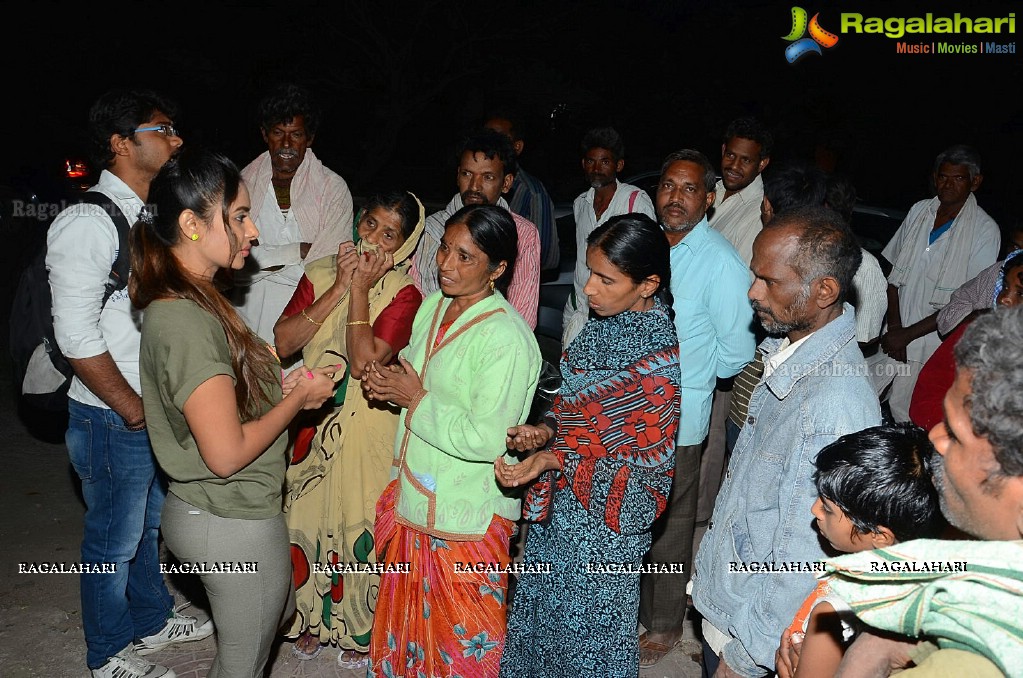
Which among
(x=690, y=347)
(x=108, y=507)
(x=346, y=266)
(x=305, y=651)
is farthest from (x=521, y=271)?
(x=108, y=507)

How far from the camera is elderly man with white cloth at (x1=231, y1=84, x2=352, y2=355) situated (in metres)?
3.88

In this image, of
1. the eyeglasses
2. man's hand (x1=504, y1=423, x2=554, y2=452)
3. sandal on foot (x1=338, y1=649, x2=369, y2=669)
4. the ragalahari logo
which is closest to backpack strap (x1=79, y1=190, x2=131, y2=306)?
the eyeglasses

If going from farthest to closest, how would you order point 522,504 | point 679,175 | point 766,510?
point 679,175
point 522,504
point 766,510

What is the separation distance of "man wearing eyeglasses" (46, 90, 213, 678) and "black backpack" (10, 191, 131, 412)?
0.03 m

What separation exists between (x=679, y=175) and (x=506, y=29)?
1428cm

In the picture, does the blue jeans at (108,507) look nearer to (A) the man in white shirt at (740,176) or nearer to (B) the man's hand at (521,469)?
(B) the man's hand at (521,469)

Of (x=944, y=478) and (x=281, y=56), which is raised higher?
(x=281, y=56)

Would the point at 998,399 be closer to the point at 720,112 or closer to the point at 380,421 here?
the point at 380,421

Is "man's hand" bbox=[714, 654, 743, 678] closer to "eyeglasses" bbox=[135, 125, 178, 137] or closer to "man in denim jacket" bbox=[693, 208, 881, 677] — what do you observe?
"man in denim jacket" bbox=[693, 208, 881, 677]

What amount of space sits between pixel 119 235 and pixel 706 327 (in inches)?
94.1

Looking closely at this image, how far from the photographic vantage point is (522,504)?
3.04 metres

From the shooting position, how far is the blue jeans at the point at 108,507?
3096 millimetres

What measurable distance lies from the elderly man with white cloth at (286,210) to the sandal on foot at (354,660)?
148 cm

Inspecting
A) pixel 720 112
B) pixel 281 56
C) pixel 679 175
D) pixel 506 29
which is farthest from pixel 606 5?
pixel 679 175
